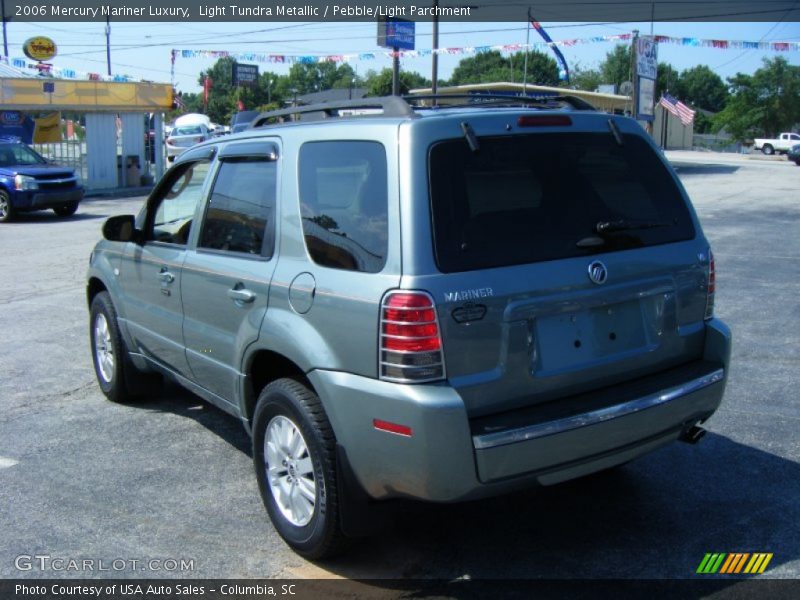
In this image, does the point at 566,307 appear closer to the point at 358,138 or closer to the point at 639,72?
the point at 358,138

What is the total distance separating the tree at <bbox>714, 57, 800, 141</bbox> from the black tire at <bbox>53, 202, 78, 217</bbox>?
228ft

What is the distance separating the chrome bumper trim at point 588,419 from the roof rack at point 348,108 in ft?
4.51

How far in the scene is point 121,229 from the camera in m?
5.42

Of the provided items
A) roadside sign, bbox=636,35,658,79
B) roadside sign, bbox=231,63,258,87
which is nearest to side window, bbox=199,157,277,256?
roadside sign, bbox=636,35,658,79

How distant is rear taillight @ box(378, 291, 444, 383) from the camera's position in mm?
3240

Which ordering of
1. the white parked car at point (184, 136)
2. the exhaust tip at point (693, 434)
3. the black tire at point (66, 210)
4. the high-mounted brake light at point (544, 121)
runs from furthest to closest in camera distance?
the white parked car at point (184, 136) → the black tire at point (66, 210) → the exhaust tip at point (693, 434) → the high-mounted brake light at point (544, 121)

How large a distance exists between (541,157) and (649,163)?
2.28 feet

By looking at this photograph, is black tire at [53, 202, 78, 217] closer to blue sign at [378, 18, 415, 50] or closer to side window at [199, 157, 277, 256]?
blue sign at [378, 18, 415, 50]

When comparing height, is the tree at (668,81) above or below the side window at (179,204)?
above

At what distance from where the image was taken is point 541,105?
440 centimetres

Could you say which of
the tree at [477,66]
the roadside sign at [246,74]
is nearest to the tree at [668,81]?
the tree at [477,66]

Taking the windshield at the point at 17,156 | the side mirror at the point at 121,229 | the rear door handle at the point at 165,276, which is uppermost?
the windshield at the point at 17,156

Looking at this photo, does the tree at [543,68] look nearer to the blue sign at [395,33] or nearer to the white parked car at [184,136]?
the white parked car at [184,136]

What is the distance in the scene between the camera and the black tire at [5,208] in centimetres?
1892
